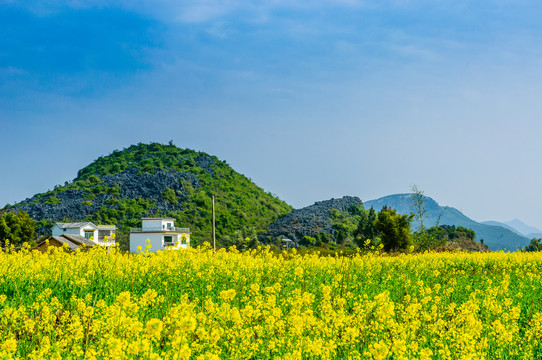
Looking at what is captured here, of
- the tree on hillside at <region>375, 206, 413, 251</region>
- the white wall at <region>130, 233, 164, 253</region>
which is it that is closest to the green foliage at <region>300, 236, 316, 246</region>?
the white wall at <region>130, 233, 164, 253</region>

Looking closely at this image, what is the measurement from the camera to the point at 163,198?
9544 centimetres

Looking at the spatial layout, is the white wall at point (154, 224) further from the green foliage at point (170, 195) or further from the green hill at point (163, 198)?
the green foliage at point (170, 195)

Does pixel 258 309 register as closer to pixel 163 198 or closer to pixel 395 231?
pixel 395 231

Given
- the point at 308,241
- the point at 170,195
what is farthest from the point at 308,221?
the point at 170,195

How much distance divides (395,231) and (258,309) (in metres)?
24.9

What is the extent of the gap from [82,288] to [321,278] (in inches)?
202

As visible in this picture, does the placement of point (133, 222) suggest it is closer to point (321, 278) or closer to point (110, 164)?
point (110, 164)

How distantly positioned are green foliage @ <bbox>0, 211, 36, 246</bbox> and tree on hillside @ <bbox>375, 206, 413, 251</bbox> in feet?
137

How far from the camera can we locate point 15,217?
176 ft

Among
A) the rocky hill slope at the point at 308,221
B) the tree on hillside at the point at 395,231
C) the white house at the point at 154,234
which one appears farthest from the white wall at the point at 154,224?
the tree on hillside at the point at 395,231

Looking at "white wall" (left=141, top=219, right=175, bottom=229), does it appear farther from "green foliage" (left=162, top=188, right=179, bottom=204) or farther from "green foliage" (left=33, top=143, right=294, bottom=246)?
"green foliage" (left=162, top=188, right=179, bottom=204)

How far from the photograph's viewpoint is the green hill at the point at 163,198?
Result: 8381cm

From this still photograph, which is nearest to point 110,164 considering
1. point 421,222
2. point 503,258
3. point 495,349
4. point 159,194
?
point 159,194

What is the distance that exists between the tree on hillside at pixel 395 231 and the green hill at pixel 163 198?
3904 cm
